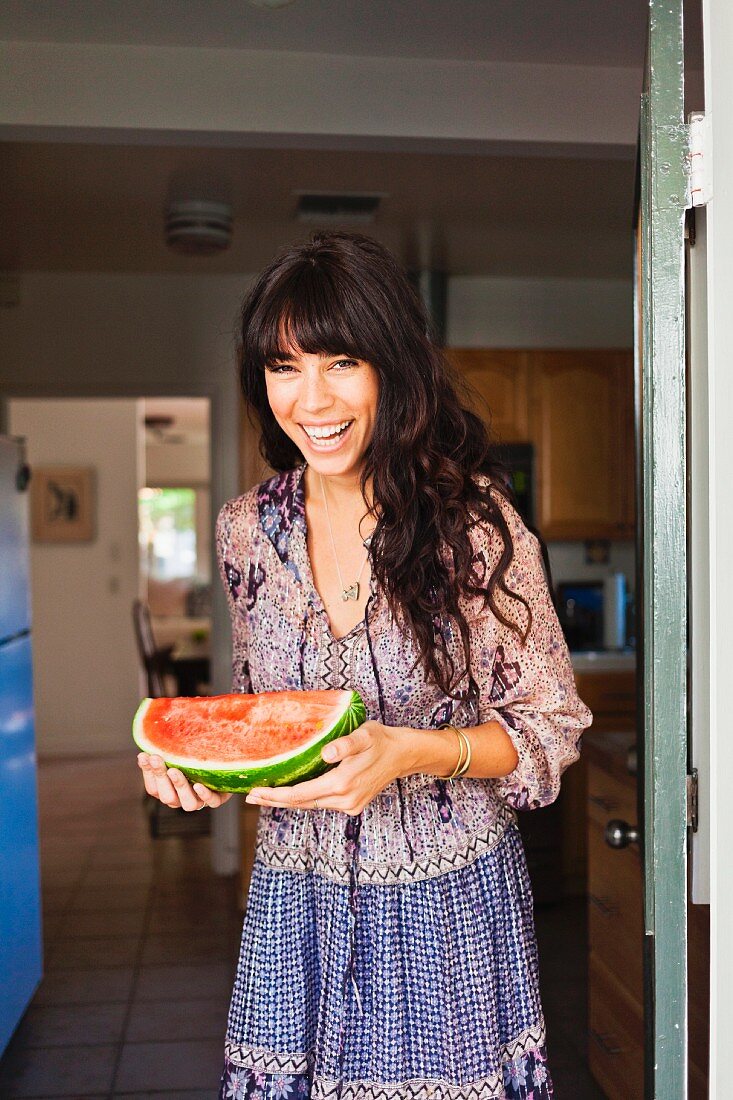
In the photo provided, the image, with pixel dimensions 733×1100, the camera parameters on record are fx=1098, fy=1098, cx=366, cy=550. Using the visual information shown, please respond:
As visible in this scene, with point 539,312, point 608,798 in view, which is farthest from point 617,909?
point 539,312

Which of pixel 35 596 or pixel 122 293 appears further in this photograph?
pixel 35 596

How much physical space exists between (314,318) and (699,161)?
1.64 feet

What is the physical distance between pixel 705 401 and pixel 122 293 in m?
4.81

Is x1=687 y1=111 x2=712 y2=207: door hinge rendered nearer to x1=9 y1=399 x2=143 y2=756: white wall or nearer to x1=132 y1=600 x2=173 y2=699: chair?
x1=132 y1=600 x2=173 y2=699: chair

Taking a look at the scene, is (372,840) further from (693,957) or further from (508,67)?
(508,67)

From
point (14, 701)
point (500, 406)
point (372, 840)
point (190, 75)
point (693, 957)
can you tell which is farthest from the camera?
point (500, 406)

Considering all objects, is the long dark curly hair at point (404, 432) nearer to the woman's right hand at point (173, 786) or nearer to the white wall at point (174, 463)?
the woman's right hand at point (173, 786)

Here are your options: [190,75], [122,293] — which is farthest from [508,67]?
[122,293]

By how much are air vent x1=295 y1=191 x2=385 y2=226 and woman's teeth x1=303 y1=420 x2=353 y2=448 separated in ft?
10.1

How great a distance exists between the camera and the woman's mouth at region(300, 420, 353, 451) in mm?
1468

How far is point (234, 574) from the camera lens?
1685 mm

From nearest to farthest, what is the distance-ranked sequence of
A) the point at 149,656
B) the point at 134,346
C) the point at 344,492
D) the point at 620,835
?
the point at 344,492
the point at 620,835
the point at 134,346
the point at 149,656

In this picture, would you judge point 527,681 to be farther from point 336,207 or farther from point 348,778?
point 336,207

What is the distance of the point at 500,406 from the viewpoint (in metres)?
5.55
